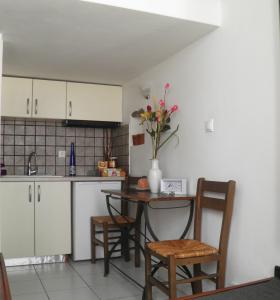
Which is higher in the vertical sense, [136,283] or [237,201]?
[237,201]

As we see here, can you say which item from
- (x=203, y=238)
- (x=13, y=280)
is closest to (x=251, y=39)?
(x=203, y=238)

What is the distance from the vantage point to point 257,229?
6.97ft

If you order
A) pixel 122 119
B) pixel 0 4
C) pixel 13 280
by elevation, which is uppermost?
pixel 0 4

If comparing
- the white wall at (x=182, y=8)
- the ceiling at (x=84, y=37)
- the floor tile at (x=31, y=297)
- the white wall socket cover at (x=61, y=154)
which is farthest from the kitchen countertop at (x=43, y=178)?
the white wall at (x=182, y=8)

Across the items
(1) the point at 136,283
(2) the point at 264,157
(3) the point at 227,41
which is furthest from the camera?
(1) the point at 136,283

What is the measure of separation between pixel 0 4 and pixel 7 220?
216 centimetres

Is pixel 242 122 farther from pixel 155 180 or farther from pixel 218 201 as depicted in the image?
pixel 155 180

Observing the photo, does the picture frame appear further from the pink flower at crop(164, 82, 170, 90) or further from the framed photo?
the pink flower at crop(164, 82, 170, 90)

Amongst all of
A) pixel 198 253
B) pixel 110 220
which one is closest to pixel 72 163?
pixel 110 220

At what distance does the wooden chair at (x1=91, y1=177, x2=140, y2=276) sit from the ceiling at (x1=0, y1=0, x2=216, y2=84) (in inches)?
49.5

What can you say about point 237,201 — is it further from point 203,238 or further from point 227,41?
point 227,41

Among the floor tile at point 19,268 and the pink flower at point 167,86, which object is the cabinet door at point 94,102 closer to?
the pink flower at point 167,86

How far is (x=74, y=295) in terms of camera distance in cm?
274

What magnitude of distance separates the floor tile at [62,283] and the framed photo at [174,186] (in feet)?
3.52
